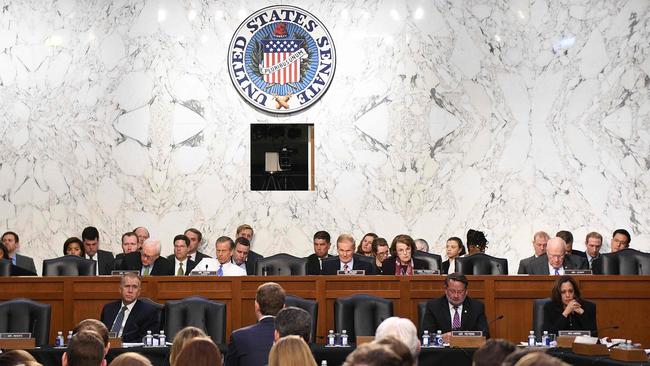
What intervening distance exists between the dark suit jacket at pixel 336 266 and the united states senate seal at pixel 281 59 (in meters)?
3.24

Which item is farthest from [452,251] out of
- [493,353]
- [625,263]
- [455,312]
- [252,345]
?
[493,353]

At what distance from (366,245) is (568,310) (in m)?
4.26

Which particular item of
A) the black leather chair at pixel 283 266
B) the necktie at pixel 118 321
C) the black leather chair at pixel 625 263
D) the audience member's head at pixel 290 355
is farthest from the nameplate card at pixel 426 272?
the audience member's head at pixel 290 355

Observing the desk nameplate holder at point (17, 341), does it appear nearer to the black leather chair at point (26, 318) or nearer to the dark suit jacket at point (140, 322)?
the black leather chair at point (26, 318)

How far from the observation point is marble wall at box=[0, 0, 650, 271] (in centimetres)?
1427

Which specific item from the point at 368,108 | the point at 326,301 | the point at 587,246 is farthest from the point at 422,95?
the point at 326,301

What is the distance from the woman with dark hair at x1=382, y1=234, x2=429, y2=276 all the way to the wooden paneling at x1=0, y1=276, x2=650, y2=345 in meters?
0.88

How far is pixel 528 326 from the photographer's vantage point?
10547 millimetres

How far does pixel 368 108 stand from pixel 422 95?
0.74 meters

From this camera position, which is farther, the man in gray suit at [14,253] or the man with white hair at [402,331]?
the man in gray suit at [14,253]

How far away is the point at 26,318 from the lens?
949 cm

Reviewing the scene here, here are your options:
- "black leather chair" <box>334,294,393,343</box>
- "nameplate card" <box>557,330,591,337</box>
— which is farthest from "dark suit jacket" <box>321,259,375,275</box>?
"nameplate card" <box>557,330,591,337</box>

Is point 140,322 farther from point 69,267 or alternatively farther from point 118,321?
point 69,267

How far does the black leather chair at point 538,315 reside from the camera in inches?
381
